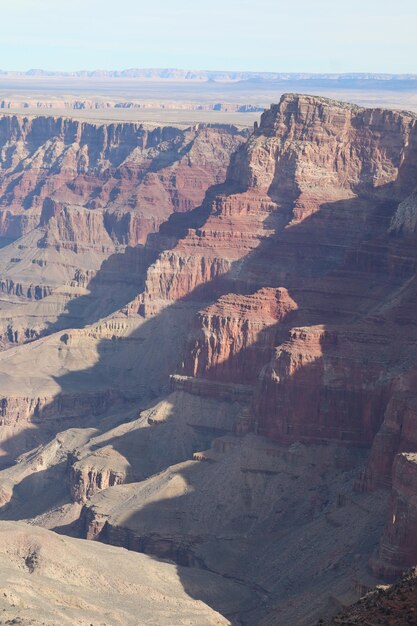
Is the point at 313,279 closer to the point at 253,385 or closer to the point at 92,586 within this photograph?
the point at 253,385

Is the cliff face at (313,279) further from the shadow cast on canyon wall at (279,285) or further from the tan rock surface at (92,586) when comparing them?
the tan rock surface at (92,586)

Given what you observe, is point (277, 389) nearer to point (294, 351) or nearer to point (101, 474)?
point (294, 351)

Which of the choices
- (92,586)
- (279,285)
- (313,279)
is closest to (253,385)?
(313,279)

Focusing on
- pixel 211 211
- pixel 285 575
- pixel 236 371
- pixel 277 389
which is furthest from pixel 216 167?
pixel 285 575

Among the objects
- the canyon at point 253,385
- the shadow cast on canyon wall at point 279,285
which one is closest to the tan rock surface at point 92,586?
the canyon at point 253,385

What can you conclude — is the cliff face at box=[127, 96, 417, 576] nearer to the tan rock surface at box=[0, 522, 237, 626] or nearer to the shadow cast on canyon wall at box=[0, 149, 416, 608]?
the shadow cast on canyon wall at box=[0, 149, 416, 608]

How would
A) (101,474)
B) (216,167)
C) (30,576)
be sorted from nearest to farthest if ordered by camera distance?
(30,576), (101,474), (216,167)
